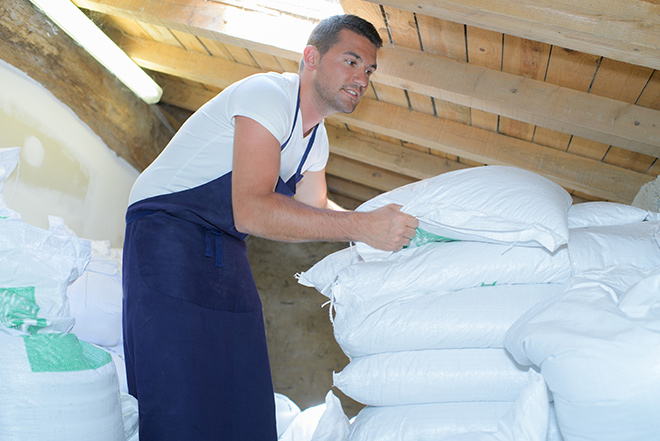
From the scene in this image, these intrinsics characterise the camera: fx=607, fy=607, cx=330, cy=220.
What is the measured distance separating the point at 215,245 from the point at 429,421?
2.34 feet

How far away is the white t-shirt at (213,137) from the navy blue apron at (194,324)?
0.04 metres

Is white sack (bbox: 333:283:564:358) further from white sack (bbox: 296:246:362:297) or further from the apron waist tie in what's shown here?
the apron waist tie

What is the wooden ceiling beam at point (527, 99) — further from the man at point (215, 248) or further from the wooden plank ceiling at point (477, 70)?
the man at point (215, 248)

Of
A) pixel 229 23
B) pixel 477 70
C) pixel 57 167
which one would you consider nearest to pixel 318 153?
pixel 477 70

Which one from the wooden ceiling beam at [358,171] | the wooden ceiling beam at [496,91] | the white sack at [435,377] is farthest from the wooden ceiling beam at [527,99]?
the wooden ceiling beam at [358,171]

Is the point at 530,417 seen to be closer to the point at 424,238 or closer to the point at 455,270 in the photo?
the point at 455,270

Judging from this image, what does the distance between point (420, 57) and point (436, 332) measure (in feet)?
4.20

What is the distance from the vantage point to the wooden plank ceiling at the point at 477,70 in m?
1.60

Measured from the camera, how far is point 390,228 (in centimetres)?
148

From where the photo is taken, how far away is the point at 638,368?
947 mm

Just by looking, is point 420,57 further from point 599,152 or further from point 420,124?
point 599,152

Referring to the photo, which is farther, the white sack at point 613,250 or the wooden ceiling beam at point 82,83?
the wooden ceiling beam at point 82,83

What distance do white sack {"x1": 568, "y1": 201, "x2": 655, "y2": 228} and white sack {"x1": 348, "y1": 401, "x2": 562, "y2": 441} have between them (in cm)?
56

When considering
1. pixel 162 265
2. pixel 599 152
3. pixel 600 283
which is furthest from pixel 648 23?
pixel 162 265
